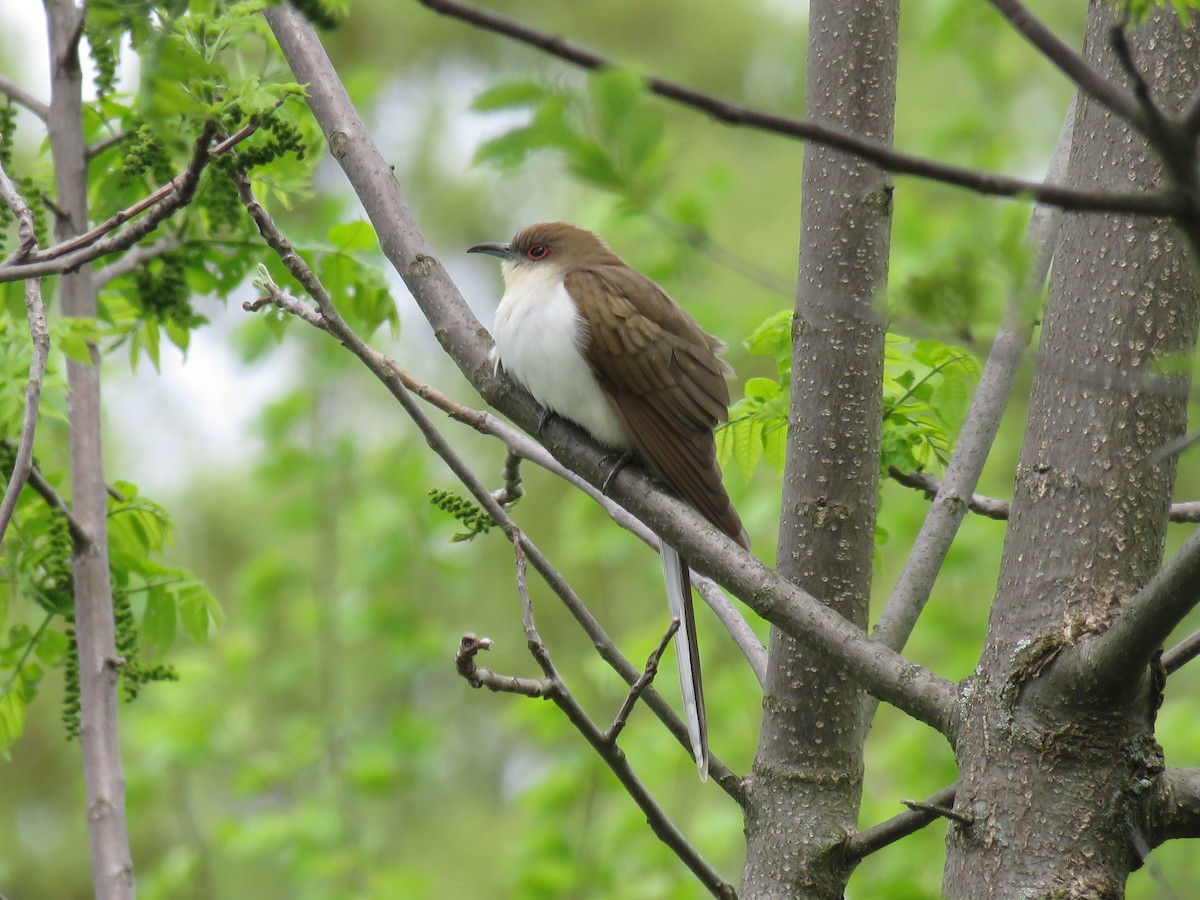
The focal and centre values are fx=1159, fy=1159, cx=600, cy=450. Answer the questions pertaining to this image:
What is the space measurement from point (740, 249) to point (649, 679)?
26.4 ft

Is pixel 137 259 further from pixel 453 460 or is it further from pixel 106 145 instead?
pixel 453 460

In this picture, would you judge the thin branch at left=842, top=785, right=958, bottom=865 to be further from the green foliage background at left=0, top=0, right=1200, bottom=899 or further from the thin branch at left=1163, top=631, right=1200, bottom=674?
the green foliage background at left=0, top=0, right=1200, bottom=899

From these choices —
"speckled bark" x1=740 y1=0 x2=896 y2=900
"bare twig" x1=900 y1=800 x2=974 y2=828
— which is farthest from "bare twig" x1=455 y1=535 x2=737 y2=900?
"bare twig" x1=900 y1=800 x2=974 y2=828

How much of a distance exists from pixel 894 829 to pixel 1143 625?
0.65 m

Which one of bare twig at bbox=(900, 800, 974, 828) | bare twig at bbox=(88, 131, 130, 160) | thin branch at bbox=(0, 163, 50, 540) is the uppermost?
bare twig at bbox=(88, 131, 130, 160)

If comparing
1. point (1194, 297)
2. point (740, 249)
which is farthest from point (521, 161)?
point (740, 249)

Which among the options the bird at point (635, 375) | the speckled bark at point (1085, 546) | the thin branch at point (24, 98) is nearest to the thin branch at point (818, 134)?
the speckled bark at point (1085, 546)

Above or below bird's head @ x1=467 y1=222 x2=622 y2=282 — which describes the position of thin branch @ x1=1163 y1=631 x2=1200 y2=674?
below

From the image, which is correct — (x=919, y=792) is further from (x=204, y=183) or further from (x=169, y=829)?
(x=169, y=829)

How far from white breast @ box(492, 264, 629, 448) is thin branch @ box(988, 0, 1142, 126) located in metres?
1.99

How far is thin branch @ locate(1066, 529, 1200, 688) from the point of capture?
135 cm

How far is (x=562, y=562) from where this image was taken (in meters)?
10.0

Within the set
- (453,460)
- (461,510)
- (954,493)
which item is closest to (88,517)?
(461,510)

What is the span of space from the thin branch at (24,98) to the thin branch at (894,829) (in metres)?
2.51
